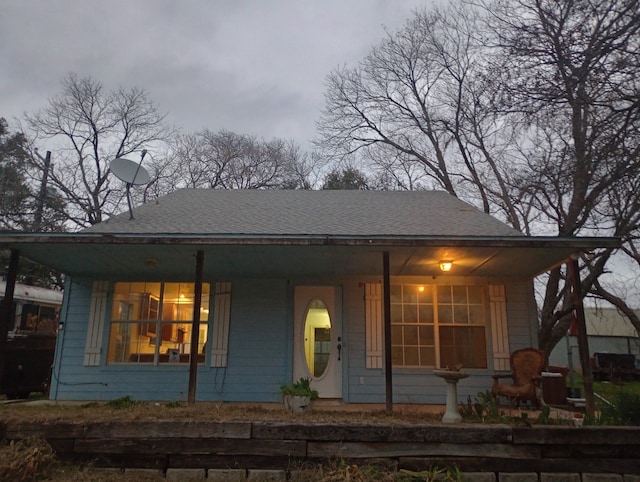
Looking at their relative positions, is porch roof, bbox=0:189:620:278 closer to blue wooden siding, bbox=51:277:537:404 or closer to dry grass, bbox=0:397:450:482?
blue wooden siding, bbox=51:277:537:404

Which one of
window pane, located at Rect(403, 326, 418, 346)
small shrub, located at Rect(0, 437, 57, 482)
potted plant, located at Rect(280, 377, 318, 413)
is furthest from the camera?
window pane, located at Rect(403, 326, 418, 346)

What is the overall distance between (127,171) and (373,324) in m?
4.67

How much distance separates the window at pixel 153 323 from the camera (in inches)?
302

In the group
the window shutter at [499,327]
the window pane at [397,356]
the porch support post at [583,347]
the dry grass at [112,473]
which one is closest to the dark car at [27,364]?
the dry grass at [112,473]

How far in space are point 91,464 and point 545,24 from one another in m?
7.20

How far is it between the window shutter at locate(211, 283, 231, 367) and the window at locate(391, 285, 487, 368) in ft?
8.96

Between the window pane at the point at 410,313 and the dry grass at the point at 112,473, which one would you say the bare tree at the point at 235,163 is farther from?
the dry grass at the point at 112,473

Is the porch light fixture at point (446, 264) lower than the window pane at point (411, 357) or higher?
higher

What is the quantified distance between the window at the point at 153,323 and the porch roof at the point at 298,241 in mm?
312

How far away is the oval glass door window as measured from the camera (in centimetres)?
761

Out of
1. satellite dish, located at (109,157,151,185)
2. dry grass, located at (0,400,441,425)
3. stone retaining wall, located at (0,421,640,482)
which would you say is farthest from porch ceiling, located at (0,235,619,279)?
stone retaining wall, located at (0,421,640,482)

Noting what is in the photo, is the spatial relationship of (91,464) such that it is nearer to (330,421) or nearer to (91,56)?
(330,421)

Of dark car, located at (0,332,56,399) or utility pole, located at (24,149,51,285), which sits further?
utility pole, located at (24,149,51,285)

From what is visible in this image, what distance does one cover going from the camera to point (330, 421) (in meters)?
4.42
